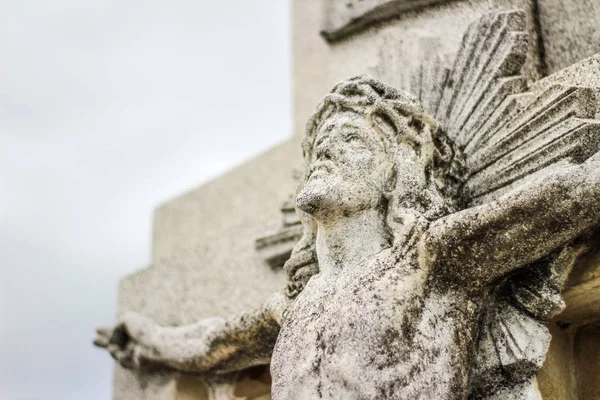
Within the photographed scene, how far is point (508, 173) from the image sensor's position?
179 cm

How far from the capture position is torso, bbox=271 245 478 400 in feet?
4.88

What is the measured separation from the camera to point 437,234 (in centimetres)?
159

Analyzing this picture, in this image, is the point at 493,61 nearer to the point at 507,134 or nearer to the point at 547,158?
the point at 507,134

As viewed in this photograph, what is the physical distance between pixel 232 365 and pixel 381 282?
2.64ft

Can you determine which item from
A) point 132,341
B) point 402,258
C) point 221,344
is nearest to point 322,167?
point 402,258

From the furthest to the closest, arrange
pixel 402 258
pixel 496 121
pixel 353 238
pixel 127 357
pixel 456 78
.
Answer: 1. pixel 127 357
2. pixel 456 78
3. pixel 496 121
4. pixel 353 238
5. pixel 402 258

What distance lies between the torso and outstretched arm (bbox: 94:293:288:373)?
0.30m

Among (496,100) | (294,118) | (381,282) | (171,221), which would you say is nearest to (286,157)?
(294,118)

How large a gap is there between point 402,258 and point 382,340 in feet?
0.65

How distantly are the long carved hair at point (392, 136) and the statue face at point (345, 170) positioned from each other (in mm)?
28

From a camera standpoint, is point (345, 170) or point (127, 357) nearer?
point (345, 170)

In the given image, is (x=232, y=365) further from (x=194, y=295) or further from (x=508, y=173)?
(x=508, y=173)

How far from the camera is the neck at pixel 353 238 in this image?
1.73 meters

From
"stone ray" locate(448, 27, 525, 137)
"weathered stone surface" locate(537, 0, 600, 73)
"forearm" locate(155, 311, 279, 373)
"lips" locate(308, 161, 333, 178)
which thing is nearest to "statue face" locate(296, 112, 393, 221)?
"lips" locate(308, 161, 333, 178)
